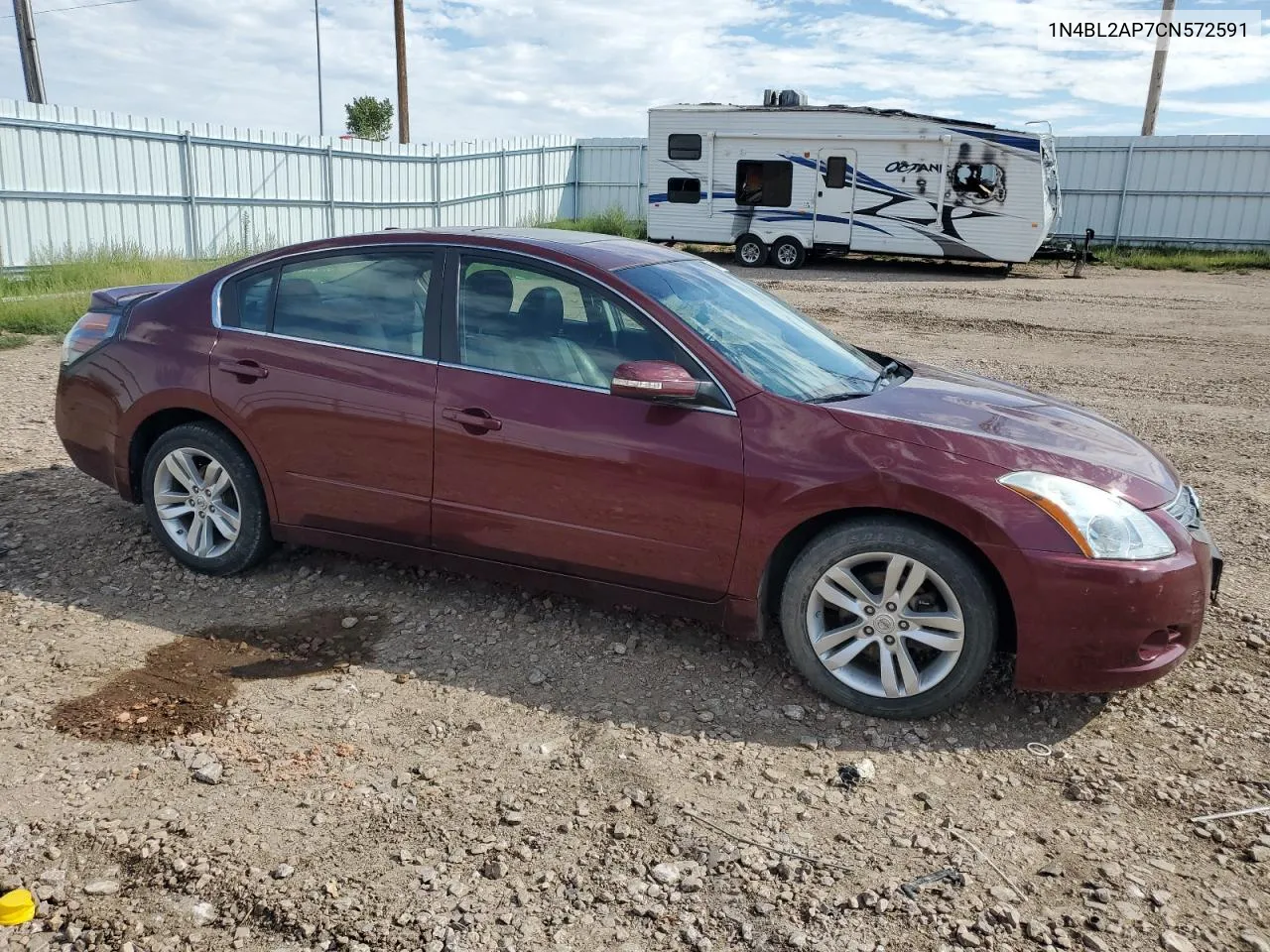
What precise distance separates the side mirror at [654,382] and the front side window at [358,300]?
3.25ft

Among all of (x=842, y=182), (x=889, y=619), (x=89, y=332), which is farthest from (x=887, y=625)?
(x=842, y=182)

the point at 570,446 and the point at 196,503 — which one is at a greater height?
the point at 570,446

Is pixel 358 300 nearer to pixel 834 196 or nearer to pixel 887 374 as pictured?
pixel 887 374

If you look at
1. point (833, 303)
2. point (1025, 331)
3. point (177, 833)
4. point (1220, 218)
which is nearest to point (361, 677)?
point (177, 833)

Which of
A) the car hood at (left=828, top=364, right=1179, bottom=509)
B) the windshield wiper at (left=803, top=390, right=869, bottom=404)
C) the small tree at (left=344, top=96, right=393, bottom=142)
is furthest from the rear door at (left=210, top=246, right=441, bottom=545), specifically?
the small tree at (left=344, top=96, right=393, bottom=142)

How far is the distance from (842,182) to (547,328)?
18286 mm

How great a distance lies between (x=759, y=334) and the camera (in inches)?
171

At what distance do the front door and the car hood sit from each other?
60cm

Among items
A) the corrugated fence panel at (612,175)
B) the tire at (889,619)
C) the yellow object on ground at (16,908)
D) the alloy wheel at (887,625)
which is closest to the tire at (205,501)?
the yellow object on ground at (16,908)

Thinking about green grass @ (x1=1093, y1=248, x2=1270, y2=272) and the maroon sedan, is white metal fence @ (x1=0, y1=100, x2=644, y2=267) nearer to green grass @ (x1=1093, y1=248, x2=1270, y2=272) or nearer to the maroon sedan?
the maroon sedan

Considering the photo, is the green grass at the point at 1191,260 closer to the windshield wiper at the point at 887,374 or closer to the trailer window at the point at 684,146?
the trailer window at the point at 684,146

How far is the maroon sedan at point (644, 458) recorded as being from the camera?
3539 millimetres

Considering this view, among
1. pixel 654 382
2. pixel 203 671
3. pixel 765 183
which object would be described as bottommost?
pixel 203 671

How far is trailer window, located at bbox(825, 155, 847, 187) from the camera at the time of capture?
20.9m
